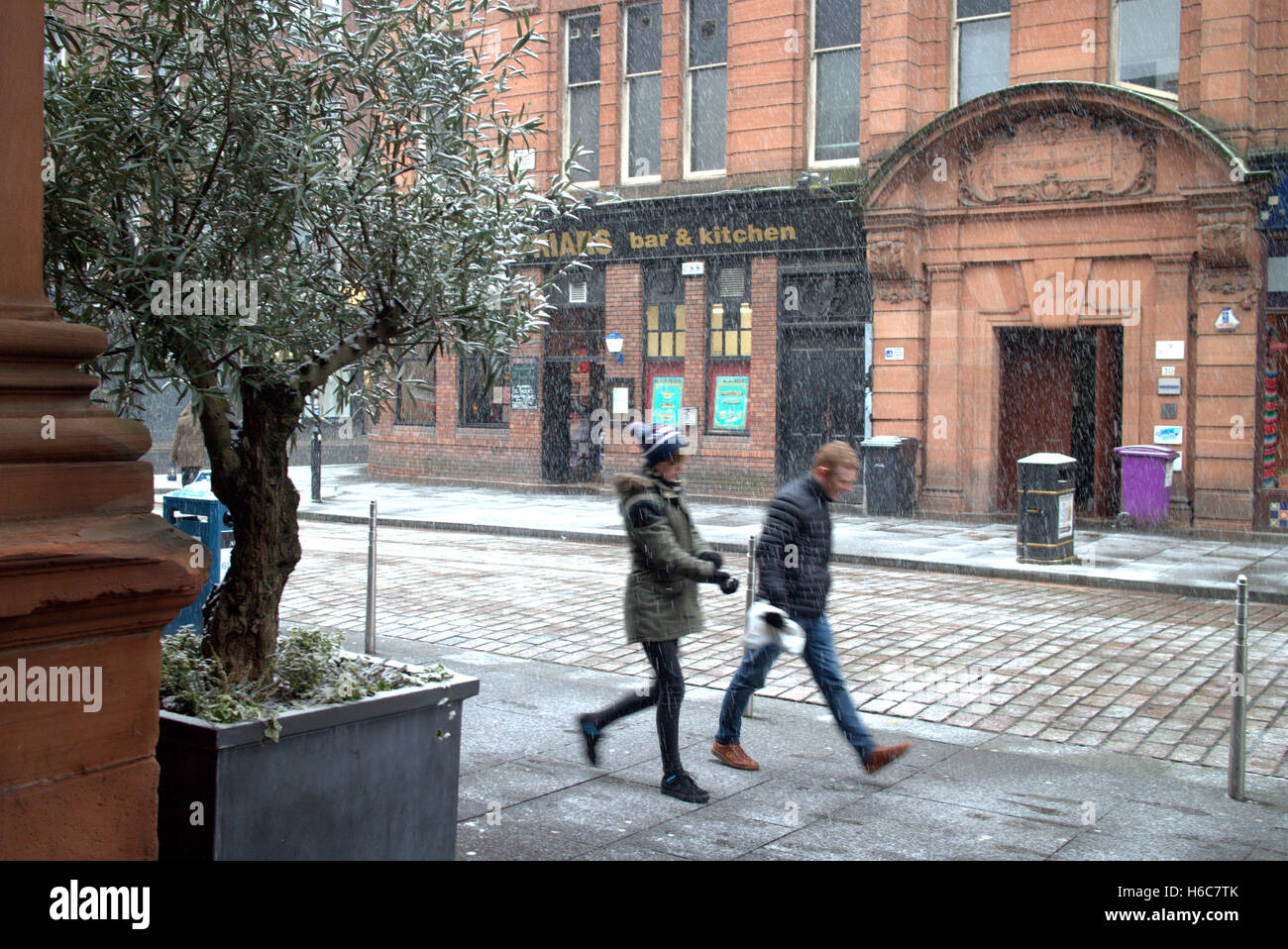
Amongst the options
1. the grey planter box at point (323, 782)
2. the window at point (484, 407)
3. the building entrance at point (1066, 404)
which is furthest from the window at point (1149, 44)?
the grey planter box at point (323, 782)

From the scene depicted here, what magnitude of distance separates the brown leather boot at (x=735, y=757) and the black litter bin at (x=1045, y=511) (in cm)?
843

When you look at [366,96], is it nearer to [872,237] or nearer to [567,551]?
[567,551]

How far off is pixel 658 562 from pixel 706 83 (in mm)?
18129

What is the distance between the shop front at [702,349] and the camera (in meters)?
20.2

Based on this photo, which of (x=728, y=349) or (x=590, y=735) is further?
(x=728, y=349)

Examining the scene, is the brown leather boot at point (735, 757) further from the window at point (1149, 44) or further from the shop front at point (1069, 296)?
the window at point (1149, 44)

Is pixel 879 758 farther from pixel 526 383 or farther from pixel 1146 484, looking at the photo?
pixel 526 383

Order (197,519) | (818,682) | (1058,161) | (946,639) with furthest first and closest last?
(1058,161) → (946,639) → (197,519) → (818,682)

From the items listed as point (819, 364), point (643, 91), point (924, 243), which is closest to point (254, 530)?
point (924, 243)

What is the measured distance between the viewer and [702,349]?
2148 cm

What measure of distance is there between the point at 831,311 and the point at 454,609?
11.6m

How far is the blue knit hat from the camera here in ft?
18.1

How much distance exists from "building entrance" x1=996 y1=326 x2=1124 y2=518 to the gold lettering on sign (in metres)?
2.19

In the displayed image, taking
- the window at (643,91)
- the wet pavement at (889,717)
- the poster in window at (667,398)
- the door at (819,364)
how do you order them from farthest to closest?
the window at (643,91) < the poster in window at (667,398) < the door at (819,364) < the wet pavement at (889,717)
